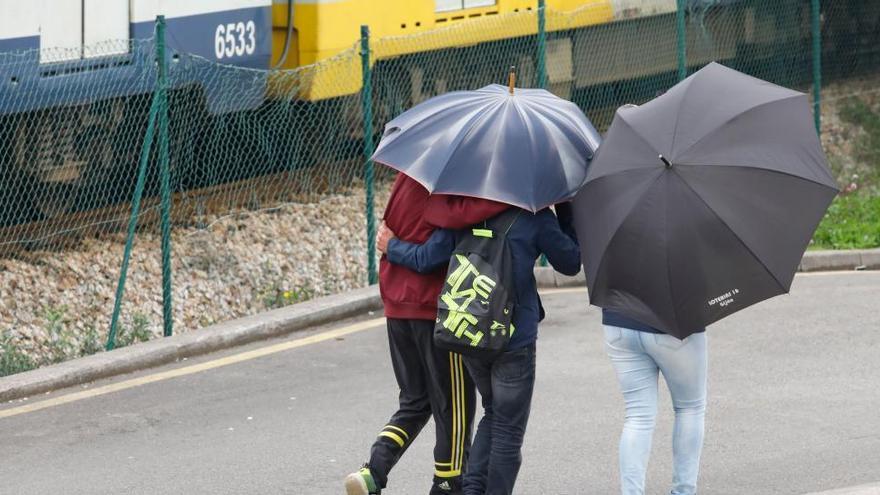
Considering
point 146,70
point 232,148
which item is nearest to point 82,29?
point 146,70

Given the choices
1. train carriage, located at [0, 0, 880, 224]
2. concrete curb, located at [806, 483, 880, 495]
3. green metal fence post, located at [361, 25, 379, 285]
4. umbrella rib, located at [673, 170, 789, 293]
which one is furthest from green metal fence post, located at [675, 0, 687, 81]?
umbrella rib, located at [673, 170, 789, 293]

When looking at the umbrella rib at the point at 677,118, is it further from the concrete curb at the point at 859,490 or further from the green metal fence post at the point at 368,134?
the green metal fence post at the point at 368,134

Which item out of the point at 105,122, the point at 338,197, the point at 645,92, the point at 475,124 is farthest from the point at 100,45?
the point at 475,124

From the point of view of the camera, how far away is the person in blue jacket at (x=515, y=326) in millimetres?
5750

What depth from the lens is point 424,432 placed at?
742cm

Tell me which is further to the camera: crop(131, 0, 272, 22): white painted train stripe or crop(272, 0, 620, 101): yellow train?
crop(272, 0, 620, 101): yellow train

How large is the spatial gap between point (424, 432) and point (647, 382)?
6.40 ft

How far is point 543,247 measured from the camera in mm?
5789

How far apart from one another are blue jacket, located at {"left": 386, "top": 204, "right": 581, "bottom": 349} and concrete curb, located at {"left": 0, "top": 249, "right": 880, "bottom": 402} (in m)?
3.16

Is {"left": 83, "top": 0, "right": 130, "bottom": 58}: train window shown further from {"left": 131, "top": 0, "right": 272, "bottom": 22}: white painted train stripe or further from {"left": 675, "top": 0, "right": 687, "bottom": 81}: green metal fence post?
Answer: {"left": 675, "top": 0, "right": 687, "bottom": 81}: green metal fence post

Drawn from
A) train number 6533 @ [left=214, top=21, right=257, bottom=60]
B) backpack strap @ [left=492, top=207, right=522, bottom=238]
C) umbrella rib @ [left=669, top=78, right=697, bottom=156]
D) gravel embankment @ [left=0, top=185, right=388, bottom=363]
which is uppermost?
umbrella rib @ [left=669, top=78, right=697, bottom=156]

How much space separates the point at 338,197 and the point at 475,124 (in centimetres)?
731

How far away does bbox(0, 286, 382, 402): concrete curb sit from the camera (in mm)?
8336

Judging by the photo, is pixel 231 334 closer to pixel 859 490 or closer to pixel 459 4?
pixel 859 490
